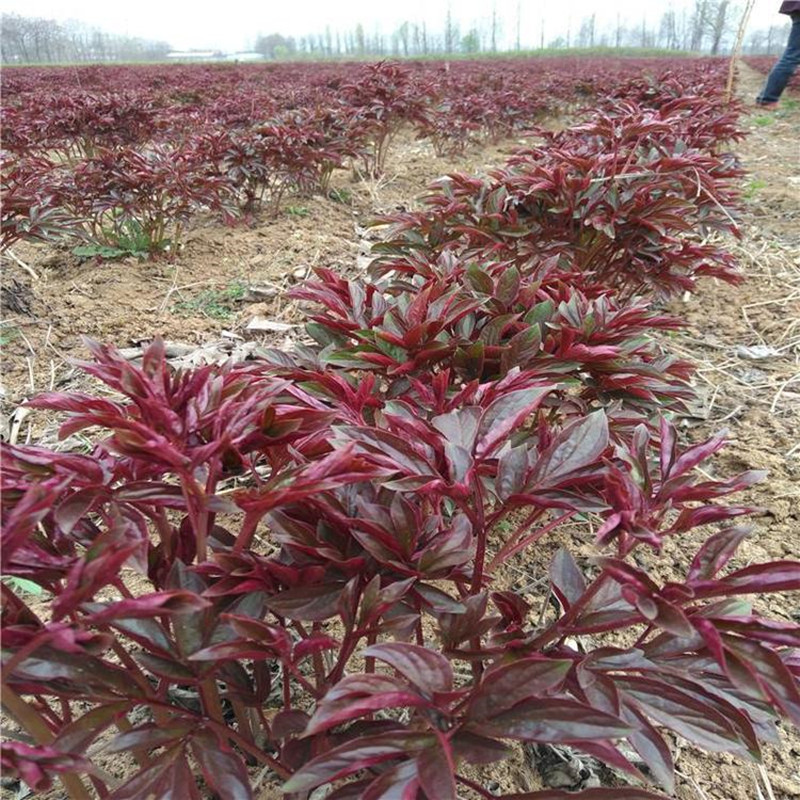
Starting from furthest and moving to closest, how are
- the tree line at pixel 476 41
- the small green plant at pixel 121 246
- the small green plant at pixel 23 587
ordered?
the tree line at pixel 476 41
the small green plant at pixel 121 246
the small green plant at pixel 23 587

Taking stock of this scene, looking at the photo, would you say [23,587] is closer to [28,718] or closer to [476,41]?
[28,718]

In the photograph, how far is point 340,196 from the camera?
4898mm

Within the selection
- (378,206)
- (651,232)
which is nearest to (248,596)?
(651,232)

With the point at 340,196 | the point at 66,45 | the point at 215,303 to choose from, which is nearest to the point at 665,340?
the point at 215,303

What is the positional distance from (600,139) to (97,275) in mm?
2623

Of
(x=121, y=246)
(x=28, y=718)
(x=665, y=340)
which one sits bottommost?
(x=665, y=340)

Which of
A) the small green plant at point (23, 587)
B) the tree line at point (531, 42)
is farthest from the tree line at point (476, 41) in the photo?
the small green plant at point (23, 587)

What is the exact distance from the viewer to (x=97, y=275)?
333cm

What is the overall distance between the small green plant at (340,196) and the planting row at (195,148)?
0.38ft

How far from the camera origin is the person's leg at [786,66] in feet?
27.4

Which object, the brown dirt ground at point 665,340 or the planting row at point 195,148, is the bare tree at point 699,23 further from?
the brown dirt ground at point 665,340

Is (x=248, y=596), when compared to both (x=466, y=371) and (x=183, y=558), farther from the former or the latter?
(x=466, y=371)

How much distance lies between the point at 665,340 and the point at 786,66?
Answer: 26.2 ft

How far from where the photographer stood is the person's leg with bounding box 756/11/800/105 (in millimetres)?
8357
